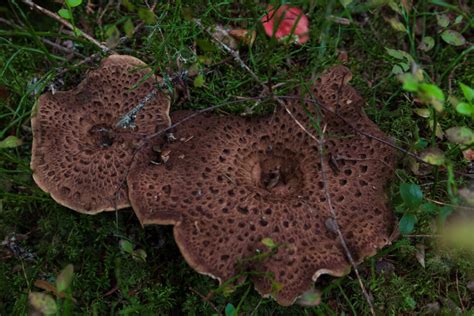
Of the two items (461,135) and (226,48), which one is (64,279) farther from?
(461,135)

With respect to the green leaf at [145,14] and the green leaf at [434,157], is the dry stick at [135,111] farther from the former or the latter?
the green leaf at [434,157]

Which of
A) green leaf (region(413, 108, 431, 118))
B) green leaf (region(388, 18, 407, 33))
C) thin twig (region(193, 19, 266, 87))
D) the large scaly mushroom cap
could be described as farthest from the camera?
green leaf (region(388, 18, 407, 33))

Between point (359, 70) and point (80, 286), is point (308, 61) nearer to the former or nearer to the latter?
point (359, 70)

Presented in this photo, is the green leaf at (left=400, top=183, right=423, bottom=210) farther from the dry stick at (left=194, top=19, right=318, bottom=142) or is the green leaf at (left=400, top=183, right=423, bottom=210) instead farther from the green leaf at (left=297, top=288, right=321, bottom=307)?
the green leaf at (left=297, top=288, right=321, bottom=307)

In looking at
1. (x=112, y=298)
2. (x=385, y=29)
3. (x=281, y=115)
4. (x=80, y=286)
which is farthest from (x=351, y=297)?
(x=385, y=29)

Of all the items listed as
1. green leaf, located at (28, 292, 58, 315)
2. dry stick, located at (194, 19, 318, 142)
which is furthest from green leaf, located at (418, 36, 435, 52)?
green leaf, located at (28, 292, 58, 315)

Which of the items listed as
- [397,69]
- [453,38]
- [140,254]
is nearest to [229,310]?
[140,254]

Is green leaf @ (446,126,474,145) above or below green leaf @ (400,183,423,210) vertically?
above
